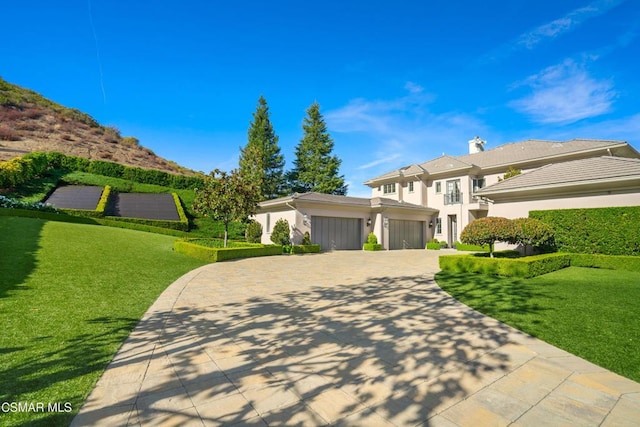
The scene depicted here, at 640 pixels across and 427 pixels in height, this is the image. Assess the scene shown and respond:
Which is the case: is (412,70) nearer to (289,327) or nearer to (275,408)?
(289,327)

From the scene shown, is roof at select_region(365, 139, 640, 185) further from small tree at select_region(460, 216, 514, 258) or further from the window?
small tree at select_region(460, 216, 514, 258)

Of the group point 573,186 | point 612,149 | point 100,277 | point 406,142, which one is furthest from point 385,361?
point 612,149

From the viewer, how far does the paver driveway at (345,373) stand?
258cm

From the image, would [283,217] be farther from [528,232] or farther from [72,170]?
[72,170]

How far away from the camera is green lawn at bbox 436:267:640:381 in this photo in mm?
3951

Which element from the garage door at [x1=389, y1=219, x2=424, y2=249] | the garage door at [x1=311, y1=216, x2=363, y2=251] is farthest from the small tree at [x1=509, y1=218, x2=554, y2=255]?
the garage door at [x1=311, y1=216, x2=363, y2=251]

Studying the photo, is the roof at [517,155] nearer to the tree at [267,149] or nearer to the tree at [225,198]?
the tree at [267,149]

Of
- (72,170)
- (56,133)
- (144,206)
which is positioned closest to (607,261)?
(144,206)

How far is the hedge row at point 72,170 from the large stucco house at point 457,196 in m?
15.2

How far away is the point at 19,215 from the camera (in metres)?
A: 14.7

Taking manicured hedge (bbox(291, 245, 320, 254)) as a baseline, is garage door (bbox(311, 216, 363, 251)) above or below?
above

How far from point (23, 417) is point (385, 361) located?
3.57m

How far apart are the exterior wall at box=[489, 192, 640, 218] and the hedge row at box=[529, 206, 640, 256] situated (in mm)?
821

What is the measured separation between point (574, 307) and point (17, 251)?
14.1 meters
